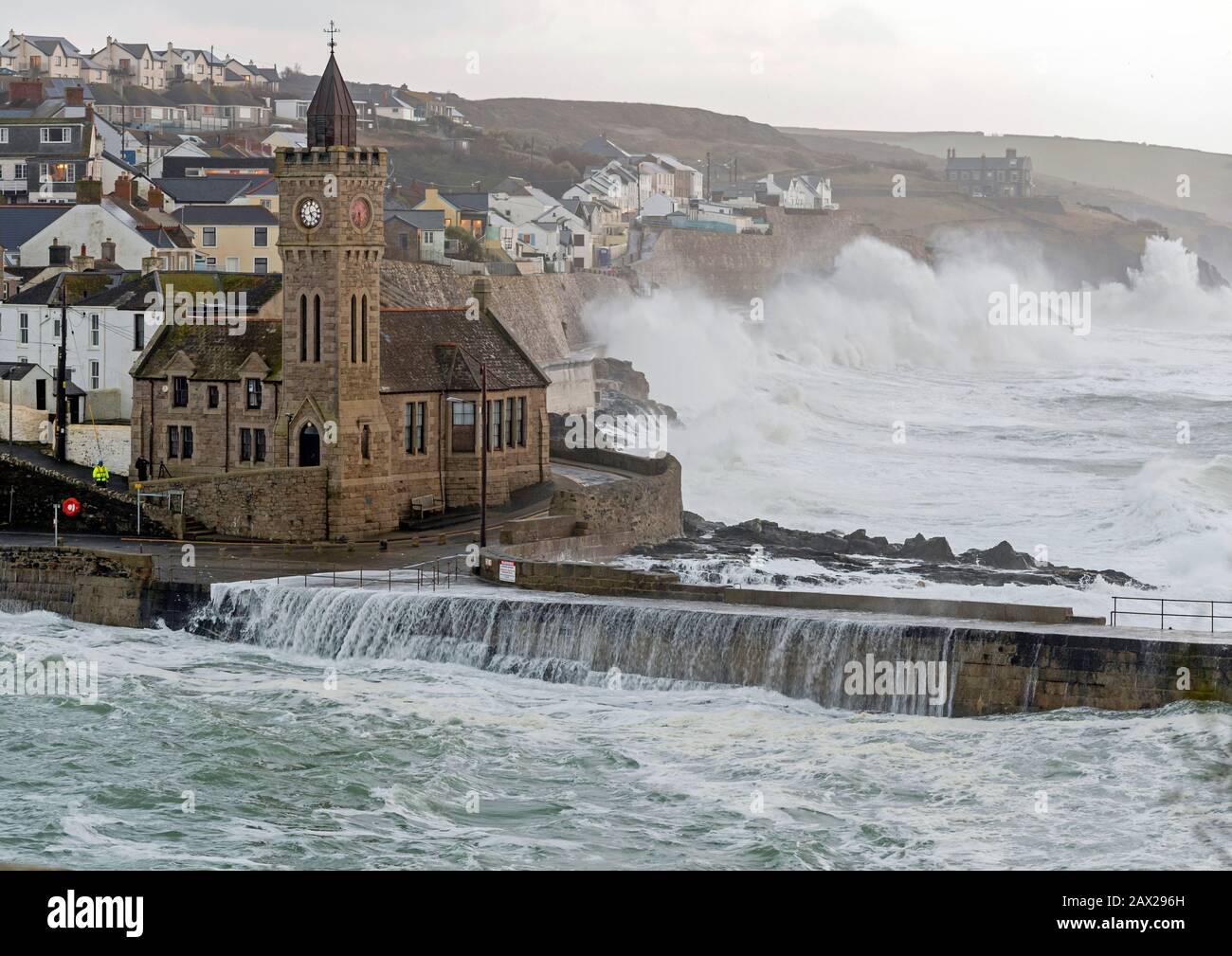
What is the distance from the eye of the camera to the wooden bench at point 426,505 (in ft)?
160

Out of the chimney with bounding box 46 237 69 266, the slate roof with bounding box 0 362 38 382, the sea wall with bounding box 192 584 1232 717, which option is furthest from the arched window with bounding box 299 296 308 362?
the chimney with bounding box 46 237 69 266

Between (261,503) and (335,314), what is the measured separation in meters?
4.63

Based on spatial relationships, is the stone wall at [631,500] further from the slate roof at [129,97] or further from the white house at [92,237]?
the slate roof at [129,97]

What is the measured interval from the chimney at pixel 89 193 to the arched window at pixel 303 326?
2778 centimetres

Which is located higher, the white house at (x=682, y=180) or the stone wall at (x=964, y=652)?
the white house at (x=682, y=180)

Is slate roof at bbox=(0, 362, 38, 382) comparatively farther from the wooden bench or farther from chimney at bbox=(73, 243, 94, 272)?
the wooden bench

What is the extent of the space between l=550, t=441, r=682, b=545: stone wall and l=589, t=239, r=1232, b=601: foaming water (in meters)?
6.15

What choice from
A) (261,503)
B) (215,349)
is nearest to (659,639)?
(261,503)

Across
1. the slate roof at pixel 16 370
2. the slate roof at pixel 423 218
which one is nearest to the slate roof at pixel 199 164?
the slate roof at pixel 423 218

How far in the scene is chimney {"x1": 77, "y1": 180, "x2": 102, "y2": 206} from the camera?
72.4 m

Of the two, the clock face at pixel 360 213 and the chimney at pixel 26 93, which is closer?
the clock face at pixel 360 213

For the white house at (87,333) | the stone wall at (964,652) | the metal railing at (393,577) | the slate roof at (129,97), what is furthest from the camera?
the slate roof at (129,97)

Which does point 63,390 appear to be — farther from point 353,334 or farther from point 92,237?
point 92,237
